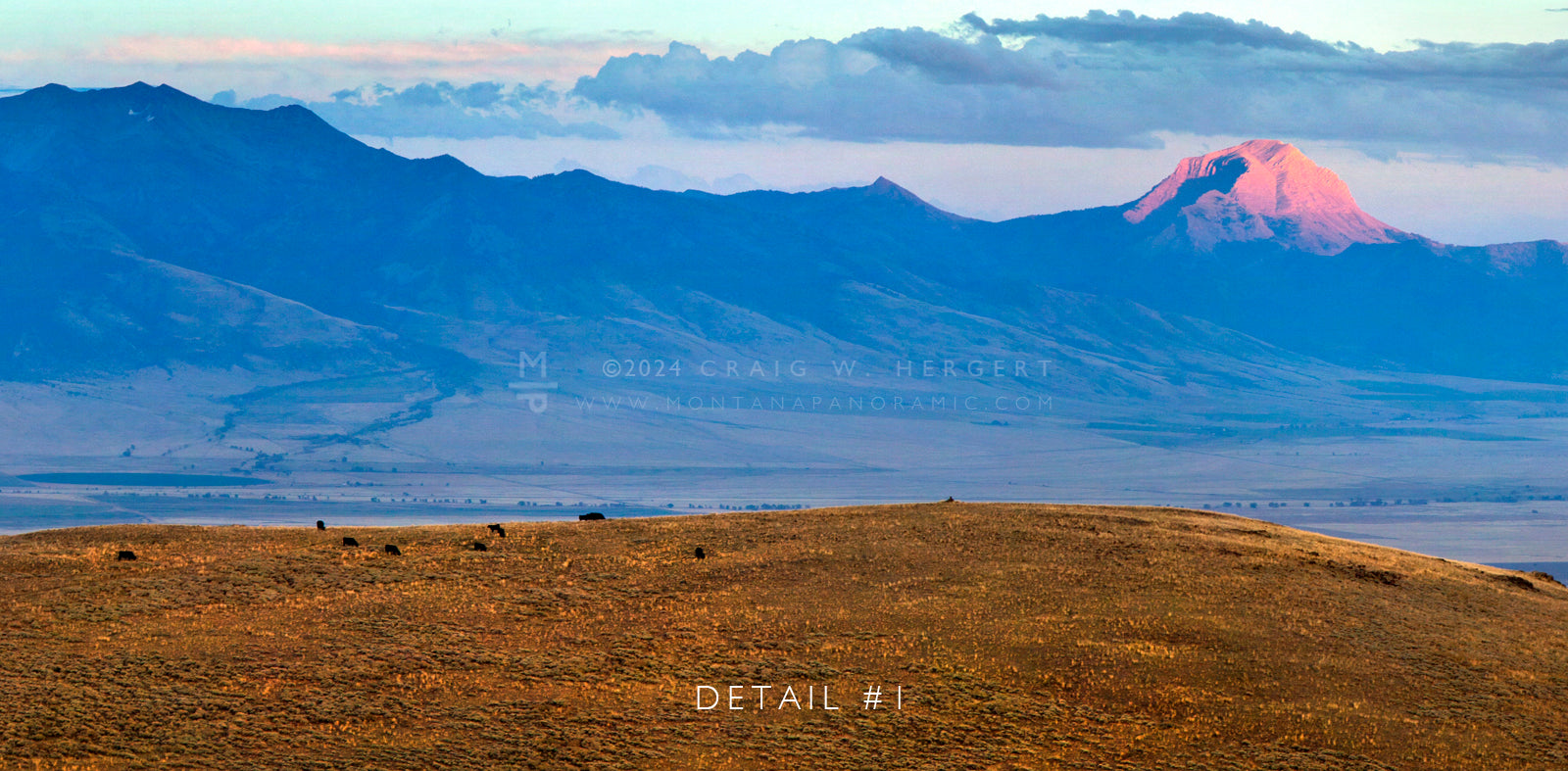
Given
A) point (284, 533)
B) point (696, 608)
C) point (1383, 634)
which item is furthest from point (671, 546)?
point (1383, 634)

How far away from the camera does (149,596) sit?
43.8 meters

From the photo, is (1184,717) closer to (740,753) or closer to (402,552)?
(740,753)

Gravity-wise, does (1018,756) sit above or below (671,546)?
below

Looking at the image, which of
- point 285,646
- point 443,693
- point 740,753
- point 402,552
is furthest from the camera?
point 402,552

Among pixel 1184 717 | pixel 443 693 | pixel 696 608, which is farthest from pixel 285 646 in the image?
pixel 1184 717

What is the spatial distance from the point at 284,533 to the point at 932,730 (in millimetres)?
28316

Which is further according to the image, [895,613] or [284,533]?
[284,533]

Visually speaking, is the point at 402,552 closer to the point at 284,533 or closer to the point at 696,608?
the point at 284,533

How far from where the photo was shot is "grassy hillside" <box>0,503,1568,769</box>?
34.4 m

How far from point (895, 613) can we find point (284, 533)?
77.5 feet

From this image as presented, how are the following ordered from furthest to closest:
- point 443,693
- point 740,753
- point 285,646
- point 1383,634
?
point 1383,634 → point 285,646 → point 443,693 → point 740,753

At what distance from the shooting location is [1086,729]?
35875 mm

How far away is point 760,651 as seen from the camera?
40.1m

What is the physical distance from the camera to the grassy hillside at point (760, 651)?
34375mm
